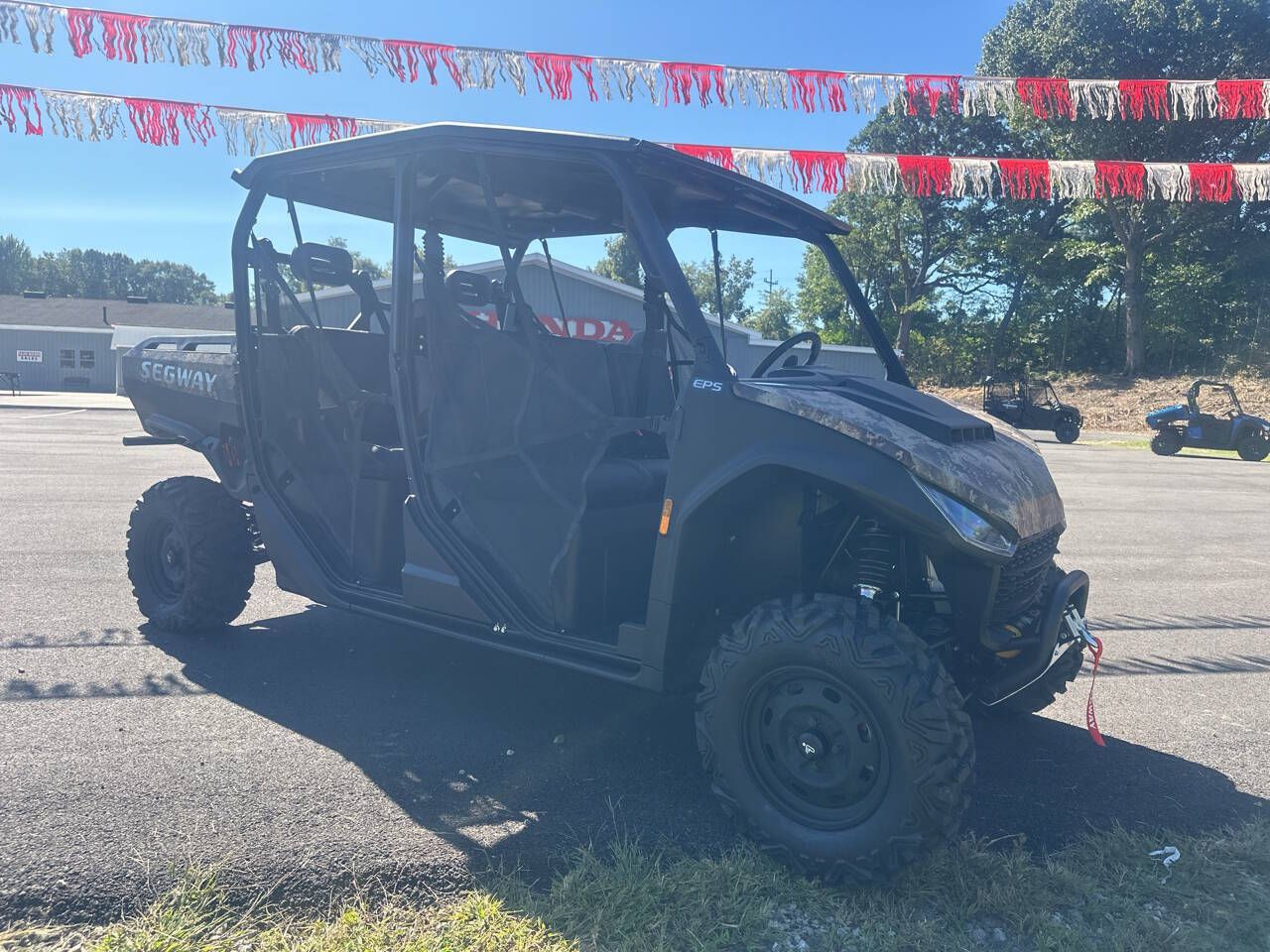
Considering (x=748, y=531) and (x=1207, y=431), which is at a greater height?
(x=748, y=531)

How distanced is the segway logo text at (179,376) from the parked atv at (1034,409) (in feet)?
78.8

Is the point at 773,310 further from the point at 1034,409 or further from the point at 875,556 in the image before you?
the point at 1034,409

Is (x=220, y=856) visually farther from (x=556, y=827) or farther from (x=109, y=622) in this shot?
(x=109, y=622)

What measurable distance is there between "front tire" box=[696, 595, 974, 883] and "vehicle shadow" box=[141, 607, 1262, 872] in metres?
0.31

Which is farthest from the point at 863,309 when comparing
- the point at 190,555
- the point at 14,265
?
the point at 14,265

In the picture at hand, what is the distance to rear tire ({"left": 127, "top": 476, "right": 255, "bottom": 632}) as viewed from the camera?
5121 mm

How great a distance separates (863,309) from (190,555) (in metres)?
3.74

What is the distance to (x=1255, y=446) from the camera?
2117 centimetres

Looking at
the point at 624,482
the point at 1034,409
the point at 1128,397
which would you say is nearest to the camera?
the point at 624,482

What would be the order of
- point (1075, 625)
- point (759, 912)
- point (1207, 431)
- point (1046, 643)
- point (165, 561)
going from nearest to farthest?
point (759, 912) → point (1046, 643) → point (1075, 625) → point (165, 561) → point (1207, 431)

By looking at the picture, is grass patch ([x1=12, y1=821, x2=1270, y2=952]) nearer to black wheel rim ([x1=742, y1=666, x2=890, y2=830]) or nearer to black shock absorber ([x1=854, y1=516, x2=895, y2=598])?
black wheel rim ([x1=742, y1=666, x2=890, y2=830])

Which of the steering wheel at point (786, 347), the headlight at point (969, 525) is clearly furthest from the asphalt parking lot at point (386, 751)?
the steering wheel at point (786, 347)

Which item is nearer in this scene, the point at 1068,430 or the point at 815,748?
the point at 815,748

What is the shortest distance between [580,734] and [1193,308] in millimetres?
37658
